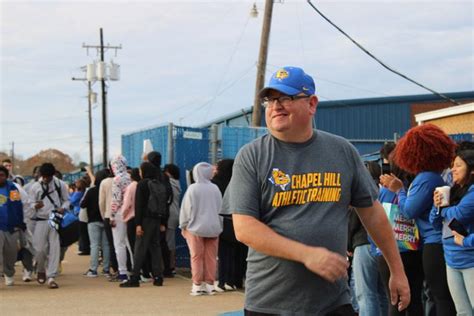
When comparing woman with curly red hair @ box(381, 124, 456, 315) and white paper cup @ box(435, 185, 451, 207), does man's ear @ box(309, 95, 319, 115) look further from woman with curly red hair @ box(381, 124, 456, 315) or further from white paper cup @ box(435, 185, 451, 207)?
woman with curly red hair @ box(381, 124, 456, 315)

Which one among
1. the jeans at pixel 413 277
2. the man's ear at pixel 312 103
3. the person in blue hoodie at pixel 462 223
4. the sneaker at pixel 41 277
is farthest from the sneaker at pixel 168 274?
the man's ear at pixel 312 103

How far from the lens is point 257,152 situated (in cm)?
427

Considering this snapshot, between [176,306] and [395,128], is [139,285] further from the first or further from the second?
[395,128]

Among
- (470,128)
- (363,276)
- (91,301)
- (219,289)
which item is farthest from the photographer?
(470,128)

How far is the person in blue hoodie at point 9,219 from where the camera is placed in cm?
1330

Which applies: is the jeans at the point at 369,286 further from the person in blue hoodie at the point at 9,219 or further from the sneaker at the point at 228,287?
the person in blue hoodie at the point at 9,219

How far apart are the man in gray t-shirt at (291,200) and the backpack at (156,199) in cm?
903

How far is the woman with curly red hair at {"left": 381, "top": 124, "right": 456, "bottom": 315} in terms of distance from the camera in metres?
6.79

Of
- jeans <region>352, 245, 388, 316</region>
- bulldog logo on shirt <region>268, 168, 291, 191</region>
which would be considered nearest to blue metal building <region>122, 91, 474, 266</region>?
jeans <region>352, 245, 388, 316</region>

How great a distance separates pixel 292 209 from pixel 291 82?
0.64 meters

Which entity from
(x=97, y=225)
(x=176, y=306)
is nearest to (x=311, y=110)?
(x=176, y=306)

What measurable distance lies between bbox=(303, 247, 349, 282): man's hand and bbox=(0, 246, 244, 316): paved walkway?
7125 mm

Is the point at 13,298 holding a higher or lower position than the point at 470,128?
lower

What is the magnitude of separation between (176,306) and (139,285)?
2.48 metres
